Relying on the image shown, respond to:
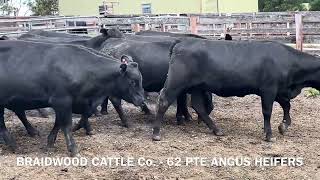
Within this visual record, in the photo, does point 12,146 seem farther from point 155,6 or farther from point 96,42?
point 155,6

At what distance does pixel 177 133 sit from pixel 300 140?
73.1 inches

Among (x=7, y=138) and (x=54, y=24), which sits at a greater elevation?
(x=54, y=24)

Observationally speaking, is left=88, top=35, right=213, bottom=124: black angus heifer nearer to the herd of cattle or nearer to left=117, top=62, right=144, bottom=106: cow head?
the herd of cattle

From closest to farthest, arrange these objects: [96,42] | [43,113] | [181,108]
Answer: [181,108], [43,113], [96,42]

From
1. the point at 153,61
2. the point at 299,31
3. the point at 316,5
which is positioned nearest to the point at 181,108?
the point at 153,61

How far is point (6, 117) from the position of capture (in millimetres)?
9852

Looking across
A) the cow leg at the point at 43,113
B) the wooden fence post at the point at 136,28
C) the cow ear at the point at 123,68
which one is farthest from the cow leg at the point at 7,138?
the wooden fence post at the point at 136,28

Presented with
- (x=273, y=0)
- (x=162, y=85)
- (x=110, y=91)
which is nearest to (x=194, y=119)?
(x=162, y=85)

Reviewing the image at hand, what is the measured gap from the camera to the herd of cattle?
291 inches

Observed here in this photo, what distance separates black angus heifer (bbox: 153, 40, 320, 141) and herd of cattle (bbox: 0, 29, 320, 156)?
15 millimetres

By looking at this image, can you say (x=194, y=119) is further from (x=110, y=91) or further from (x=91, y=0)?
(x=91, y=0)

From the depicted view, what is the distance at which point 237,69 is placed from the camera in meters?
8.37

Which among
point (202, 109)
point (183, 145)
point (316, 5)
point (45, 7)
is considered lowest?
point (183, 145)

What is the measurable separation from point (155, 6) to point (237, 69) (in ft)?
90.6
